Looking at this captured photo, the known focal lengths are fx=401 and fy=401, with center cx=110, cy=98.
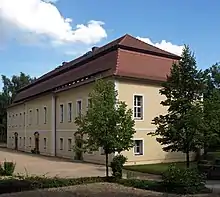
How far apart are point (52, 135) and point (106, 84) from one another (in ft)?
81.1

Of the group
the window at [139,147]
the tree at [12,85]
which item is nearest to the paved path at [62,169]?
the window at [139,147]

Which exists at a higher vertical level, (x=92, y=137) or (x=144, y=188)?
(x=92, y=137)

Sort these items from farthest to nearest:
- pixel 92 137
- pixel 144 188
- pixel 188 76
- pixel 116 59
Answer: pixel 116 59
pixel 188 76
pixel 92 137
pixel 144 188

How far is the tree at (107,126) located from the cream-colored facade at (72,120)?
35.0ft

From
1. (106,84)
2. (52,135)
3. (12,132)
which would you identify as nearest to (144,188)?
(106,84)

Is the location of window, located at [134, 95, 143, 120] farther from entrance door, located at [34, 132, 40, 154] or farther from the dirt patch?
entrance door, located at [34, 132, 40, 154]

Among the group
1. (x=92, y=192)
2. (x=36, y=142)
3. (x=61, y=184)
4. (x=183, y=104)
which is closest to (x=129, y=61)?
(x=183, y=104)

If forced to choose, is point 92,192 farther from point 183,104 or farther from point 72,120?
point 72,120

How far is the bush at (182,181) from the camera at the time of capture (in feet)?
45.8

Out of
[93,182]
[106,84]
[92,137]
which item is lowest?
[93,182]

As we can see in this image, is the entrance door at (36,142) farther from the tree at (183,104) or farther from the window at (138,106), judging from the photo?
the tree at (183,104)

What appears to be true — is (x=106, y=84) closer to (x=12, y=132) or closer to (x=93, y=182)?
(x=93, y=182)

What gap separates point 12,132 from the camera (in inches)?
2616

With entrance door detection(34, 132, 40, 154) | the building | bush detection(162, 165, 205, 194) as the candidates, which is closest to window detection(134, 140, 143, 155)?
the building
